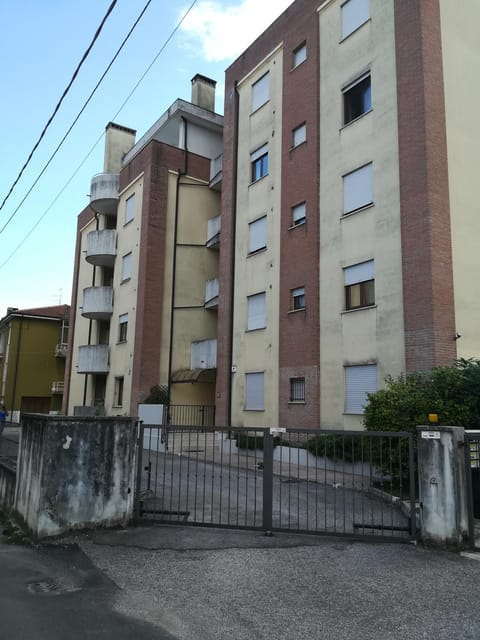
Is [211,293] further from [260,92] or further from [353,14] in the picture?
[353,14]

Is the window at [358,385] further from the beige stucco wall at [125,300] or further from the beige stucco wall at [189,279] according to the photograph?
the beige stucco wall at [125,300]

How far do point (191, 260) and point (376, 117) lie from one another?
12.6m

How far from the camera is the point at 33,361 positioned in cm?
4084

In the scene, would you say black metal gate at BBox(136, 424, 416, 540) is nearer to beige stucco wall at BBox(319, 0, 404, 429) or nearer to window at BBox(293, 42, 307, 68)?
beige stucco wall at BBox(319, 0, 404, 429)

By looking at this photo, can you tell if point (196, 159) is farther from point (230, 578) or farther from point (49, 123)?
point (230, 578)

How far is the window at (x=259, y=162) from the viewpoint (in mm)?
20573

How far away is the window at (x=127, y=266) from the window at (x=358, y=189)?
45.1ft

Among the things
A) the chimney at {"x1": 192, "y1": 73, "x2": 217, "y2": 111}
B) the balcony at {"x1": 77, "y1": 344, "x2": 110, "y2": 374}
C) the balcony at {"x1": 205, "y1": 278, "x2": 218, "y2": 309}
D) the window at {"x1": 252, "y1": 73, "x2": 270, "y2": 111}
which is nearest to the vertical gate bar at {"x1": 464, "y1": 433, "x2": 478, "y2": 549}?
the balcony at {"x1": 205, "y1": 278, "x2": 218, "y2": 309}

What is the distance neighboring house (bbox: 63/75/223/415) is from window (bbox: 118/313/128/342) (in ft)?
0.20

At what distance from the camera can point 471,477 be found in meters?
7.09

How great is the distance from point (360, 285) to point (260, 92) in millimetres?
10586

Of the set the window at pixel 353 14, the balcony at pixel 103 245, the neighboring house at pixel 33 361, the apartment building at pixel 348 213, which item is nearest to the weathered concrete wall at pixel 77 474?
the apartment building at pixel 348 213

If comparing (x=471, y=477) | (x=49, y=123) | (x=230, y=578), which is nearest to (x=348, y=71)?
(x=49, y=123)

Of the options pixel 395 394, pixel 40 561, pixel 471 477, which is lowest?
pixel 40 561
